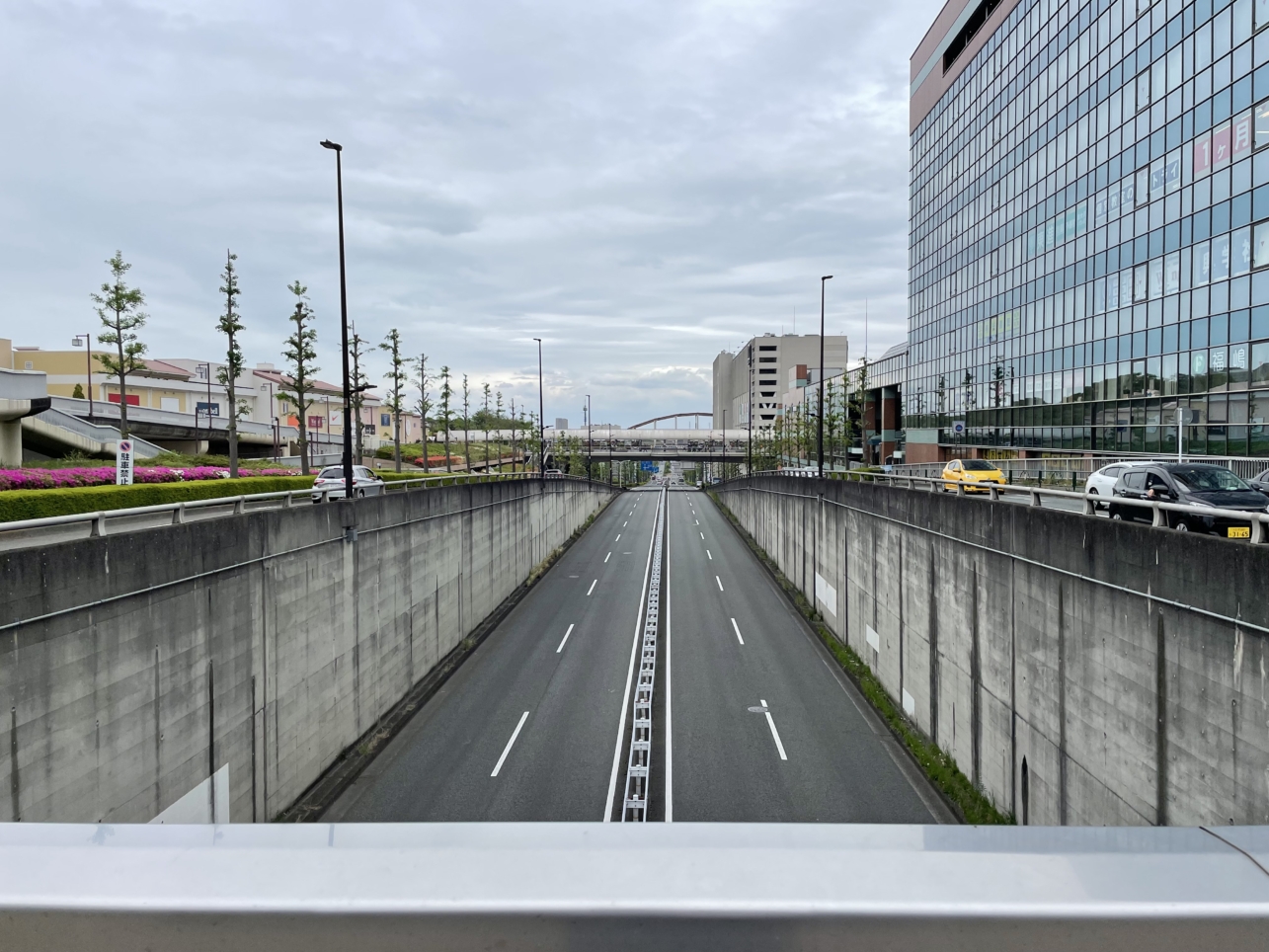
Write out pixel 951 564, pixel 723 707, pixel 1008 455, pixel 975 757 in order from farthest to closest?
pixel 1008 455 < pixel 723 707 < pixel 951 564 < pixel 975 757

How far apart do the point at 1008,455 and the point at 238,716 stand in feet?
179

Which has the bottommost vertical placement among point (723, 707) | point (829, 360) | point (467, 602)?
point (723, 707)

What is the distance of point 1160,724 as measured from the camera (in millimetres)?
9648

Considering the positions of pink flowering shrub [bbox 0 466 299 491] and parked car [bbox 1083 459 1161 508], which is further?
pink flowering shrub [bbox 0 466 299 491]

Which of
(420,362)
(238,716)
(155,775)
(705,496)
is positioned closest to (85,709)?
(155,775)

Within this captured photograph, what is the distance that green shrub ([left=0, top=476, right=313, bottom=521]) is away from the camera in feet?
51.3

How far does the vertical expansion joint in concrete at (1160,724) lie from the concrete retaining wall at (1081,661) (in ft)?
0.08

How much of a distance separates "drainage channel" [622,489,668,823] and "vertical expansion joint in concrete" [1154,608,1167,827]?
7.17 metres

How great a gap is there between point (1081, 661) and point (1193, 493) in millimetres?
4605

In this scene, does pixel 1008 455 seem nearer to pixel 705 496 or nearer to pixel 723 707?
pixel 723 707

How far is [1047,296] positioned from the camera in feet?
161

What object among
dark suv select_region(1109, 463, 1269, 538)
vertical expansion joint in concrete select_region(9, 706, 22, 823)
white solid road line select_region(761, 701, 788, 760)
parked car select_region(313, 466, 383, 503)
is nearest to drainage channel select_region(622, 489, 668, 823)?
white solid road line select_region(761, 701, 788, 760)

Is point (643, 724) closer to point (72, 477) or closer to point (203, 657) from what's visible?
point (203, 657)

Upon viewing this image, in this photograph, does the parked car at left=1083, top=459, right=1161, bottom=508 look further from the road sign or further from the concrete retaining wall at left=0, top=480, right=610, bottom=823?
the road sign
